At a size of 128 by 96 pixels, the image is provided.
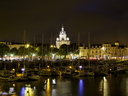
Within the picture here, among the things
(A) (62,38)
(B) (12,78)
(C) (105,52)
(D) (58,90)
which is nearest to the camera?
(D) (58,90)

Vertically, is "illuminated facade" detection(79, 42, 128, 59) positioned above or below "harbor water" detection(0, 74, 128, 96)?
above

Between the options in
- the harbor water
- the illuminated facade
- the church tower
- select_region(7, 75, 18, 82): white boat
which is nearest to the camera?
the harbor water

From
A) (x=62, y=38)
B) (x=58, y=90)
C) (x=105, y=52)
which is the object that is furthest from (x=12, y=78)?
(x=62, y=38)

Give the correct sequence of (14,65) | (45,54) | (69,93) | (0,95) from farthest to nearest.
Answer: (45,54) → (14,65) → (69,93) → (0,95)

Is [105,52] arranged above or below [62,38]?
below

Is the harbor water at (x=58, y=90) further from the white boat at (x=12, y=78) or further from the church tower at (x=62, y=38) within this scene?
the church tower at (x=62, y=38)

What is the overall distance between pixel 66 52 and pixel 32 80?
76.8 meters

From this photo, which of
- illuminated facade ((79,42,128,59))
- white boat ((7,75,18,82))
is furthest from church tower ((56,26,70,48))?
white boat ((7,75,18,82))

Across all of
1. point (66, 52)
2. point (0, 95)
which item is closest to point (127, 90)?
point (0, 95)

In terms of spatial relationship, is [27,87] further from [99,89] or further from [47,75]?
[47,75]

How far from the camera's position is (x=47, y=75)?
60.6 metres

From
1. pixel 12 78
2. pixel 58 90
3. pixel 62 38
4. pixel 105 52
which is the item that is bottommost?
pixel 58 90

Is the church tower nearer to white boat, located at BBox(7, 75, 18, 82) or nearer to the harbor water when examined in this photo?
white boat, located at BBox(7, 75, 18, 82)

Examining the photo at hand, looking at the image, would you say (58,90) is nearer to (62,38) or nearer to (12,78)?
(12,78)
